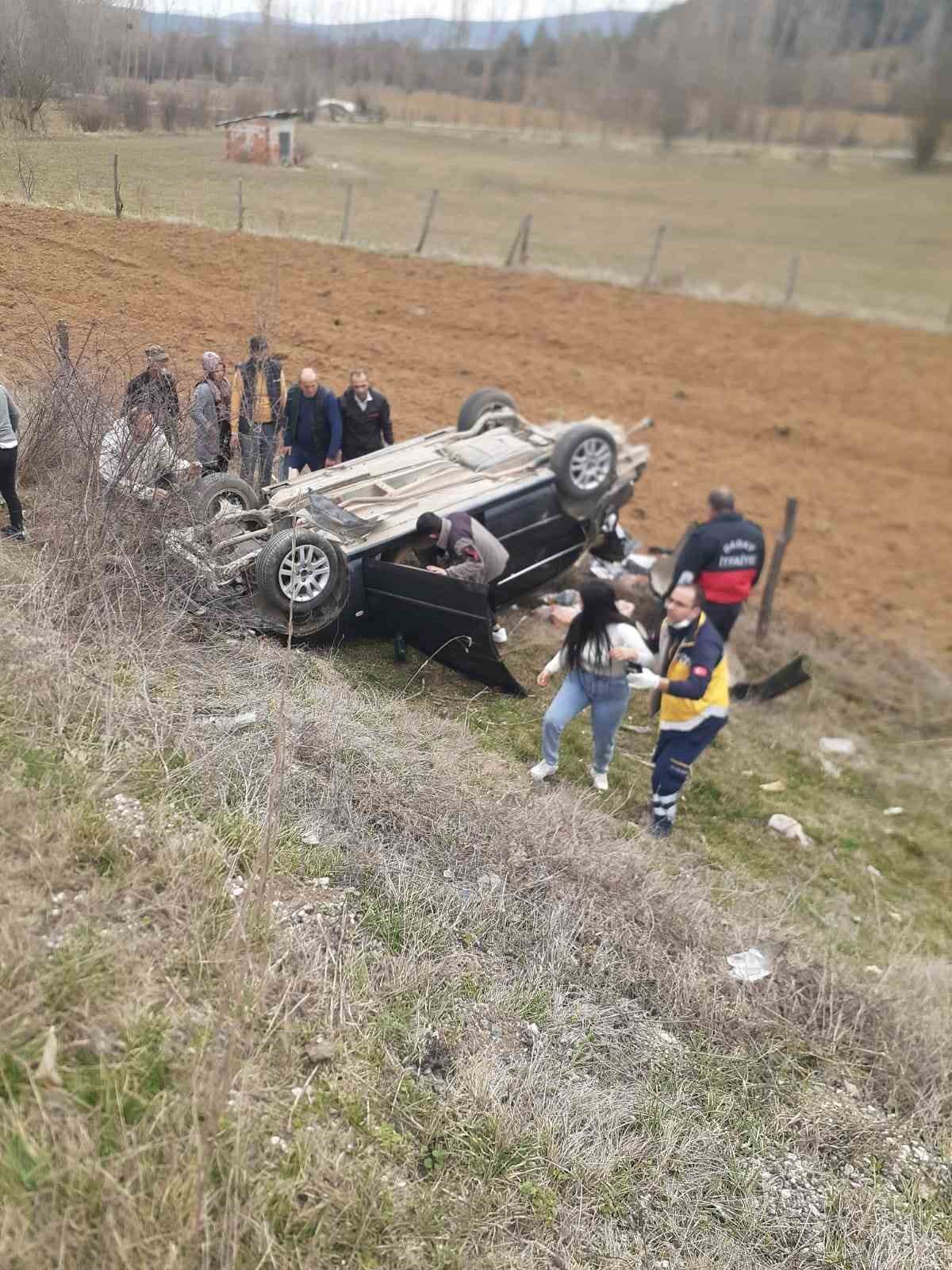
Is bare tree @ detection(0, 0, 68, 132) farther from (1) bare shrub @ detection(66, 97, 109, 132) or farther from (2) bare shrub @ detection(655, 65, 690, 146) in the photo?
(2) bare shrub @ detection(655, 65, 690, 146)

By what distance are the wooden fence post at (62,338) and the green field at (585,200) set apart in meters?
0.79

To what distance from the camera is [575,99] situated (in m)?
16.2

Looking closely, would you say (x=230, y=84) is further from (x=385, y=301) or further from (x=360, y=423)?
(x=385, y=301)

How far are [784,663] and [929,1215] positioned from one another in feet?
16.8

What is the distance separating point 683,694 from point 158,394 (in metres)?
3.57

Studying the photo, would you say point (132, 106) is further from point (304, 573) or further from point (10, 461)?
point (304, 573)

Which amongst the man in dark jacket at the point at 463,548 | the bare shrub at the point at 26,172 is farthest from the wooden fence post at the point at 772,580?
the bare shrub at the point at 26,172

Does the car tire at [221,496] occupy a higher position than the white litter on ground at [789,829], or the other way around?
the car tire at [221,496]

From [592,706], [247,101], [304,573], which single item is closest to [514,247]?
[247,101]

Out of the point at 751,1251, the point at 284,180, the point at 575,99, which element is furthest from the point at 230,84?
the point at 575,99

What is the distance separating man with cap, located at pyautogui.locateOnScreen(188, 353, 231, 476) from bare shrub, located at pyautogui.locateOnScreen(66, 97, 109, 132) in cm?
146

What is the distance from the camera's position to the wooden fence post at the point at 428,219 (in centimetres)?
1412

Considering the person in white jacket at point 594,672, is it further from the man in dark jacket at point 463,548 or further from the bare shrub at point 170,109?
the bare shrub at point 170,109

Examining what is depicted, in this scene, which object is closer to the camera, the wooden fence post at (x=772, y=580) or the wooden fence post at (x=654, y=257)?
the wooden fence post at (x=772, y=580)
